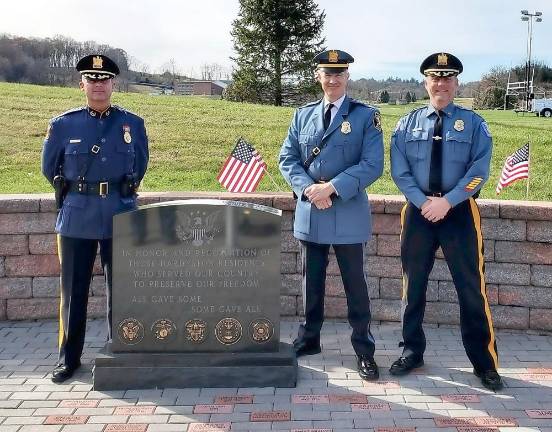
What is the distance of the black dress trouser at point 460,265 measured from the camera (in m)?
4.07

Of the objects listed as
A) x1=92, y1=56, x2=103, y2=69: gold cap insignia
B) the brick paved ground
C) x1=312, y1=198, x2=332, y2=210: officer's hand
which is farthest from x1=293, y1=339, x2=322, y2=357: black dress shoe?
x1=92, y1=56, x2=103, y2=69: gold cap insignia

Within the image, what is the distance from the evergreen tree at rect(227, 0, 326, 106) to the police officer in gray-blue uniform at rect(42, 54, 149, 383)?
3171cm

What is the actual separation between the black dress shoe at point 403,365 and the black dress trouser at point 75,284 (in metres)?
1.91

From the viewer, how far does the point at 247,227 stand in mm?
4086

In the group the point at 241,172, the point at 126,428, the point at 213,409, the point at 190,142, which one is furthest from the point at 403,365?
the point at 190,142

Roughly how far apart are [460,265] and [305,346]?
1.25 m

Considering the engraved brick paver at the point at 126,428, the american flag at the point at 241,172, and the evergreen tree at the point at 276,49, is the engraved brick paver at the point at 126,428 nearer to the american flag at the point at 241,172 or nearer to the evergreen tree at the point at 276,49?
the american flag at the point at 241,172

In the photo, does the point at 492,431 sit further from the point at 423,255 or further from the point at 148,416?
the point at 148,416

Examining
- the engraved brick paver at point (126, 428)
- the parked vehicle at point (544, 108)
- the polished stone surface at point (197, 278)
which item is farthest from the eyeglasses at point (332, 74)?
the parked vehicle at point (544, 108)

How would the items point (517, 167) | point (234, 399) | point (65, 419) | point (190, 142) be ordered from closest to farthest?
1. point (65, 419)
2. point (234, 399)
3. point (517, 167)
4. point (190, 142)

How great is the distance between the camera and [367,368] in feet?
14.0

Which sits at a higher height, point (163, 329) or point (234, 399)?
point (163, 329)

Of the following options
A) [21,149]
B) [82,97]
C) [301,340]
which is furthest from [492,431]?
[82,97]

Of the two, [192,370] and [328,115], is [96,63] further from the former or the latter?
[192,370]
